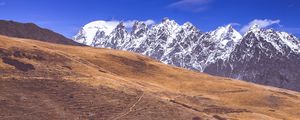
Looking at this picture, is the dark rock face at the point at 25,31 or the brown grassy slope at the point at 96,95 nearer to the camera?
the brown grassy slope at the point at 96,95

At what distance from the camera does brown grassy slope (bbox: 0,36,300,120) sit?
8225 cm

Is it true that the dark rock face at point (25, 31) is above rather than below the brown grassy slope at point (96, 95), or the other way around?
above

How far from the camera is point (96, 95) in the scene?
88.5 metres

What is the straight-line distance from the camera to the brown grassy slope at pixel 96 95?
8225 centimetres

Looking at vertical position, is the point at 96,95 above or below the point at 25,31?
below

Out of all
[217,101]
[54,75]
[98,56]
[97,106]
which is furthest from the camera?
→ [98,56]

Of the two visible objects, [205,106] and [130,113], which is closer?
[130,113]

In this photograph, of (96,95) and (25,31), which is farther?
(25,31)

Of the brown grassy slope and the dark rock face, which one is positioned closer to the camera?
the brown grassy slope

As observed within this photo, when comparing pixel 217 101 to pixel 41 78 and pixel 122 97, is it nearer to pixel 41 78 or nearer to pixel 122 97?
pixel 122 97

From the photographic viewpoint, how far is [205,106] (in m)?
109

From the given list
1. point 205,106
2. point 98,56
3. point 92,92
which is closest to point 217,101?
point 205,106

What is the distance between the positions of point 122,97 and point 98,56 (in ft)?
128

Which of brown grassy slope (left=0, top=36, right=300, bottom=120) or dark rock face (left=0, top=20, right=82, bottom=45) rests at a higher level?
dark rock face (left=0, top=20, right=82, bottom=45)
